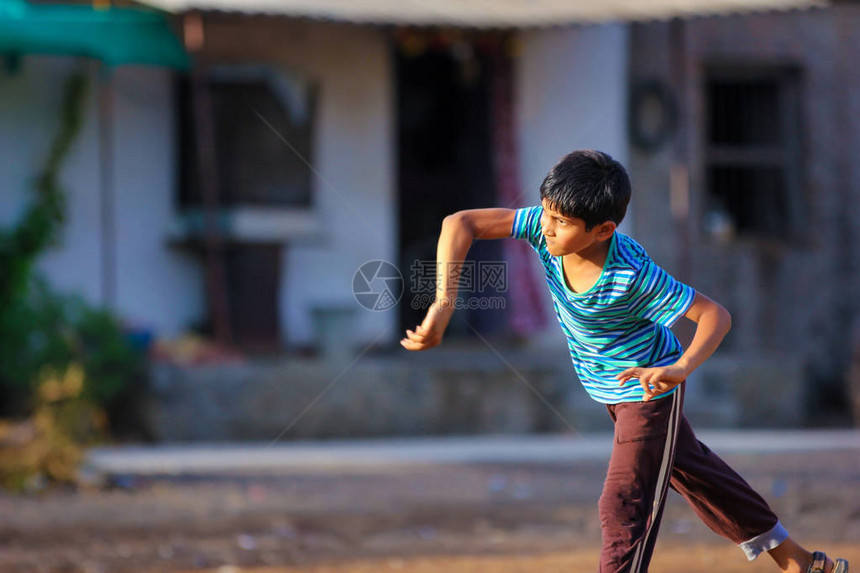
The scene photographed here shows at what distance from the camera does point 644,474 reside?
3178 millimetres

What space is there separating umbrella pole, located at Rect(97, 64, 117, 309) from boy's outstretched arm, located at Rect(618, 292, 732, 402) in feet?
23.4

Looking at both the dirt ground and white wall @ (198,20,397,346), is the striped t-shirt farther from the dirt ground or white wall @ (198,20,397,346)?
white wall @ (198,20,397,346)

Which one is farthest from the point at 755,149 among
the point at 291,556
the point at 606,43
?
the point at 291,556

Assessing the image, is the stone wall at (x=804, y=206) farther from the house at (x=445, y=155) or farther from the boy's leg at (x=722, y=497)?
the boy's leg at (x=722, y=497)

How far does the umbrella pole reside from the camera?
31.1 feet

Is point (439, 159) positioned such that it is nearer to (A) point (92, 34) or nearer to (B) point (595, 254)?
(A) point (92, 34)

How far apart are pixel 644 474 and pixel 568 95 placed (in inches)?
312

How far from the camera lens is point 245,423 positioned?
8.95 meters

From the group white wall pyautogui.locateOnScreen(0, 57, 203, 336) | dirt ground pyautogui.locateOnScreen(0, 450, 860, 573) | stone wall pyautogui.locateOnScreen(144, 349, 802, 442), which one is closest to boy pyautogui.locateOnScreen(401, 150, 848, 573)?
dirt ground pyautogui.locateOnScreen(0, 450, 860, 573)

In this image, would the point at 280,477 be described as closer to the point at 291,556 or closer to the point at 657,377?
the point at 291,556

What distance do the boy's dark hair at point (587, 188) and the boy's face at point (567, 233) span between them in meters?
0.02

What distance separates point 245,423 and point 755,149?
20.4ft

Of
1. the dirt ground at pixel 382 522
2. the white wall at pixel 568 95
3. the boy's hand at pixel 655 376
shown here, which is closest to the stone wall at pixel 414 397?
the white wall at pixel 568 95

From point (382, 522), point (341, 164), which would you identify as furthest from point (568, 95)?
point (382, 522)
